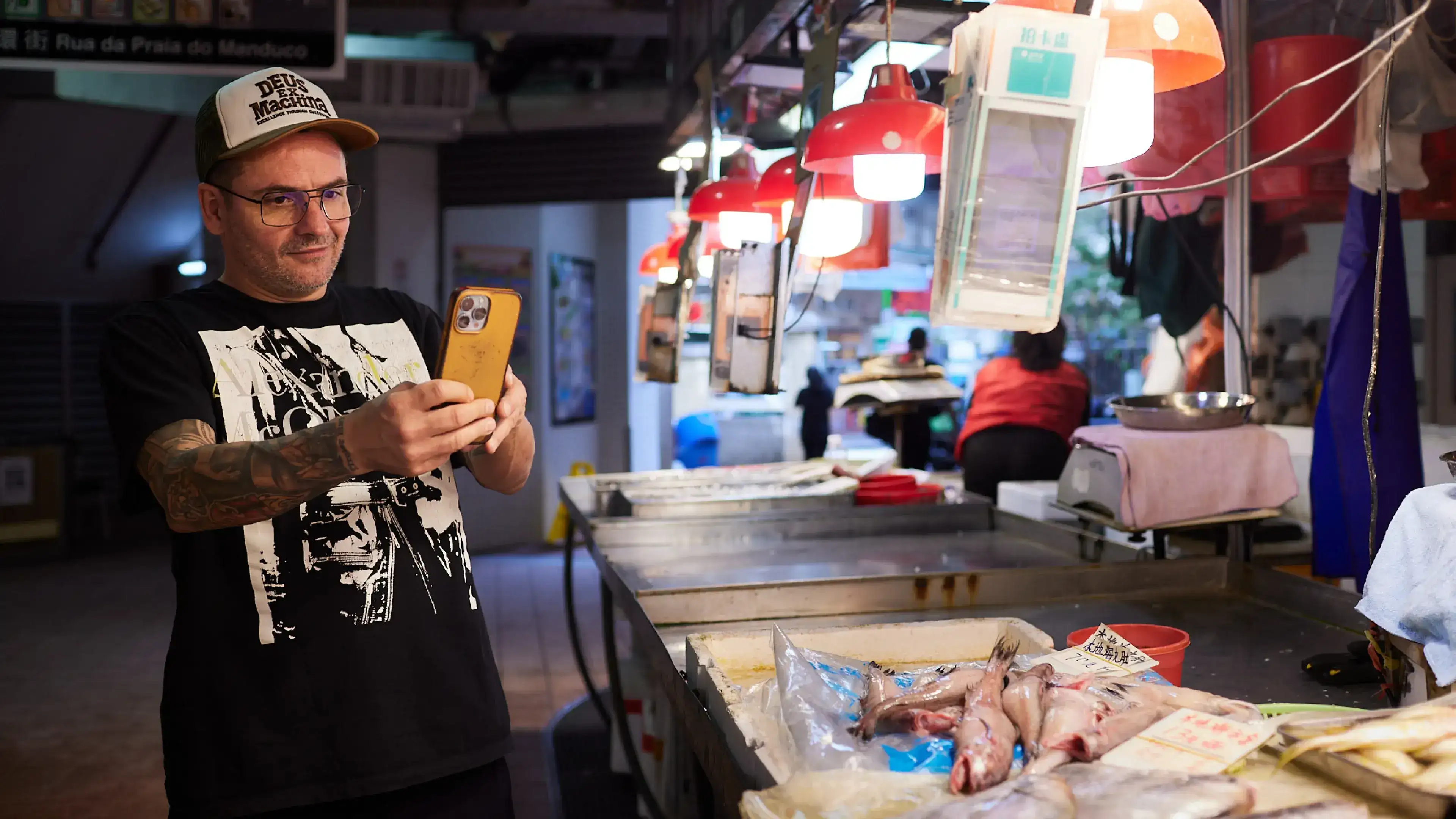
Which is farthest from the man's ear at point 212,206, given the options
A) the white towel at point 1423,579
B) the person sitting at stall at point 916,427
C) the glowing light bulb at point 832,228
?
the person sitting at stall at point 916,427

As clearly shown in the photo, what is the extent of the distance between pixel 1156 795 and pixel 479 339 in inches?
36.8

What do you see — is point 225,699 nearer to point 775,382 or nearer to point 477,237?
point 775,382

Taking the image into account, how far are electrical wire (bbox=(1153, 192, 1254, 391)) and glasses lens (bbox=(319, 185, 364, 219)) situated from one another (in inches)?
62.9

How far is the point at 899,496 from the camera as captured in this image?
369cm

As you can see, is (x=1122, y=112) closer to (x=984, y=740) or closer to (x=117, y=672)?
(x=984, y=740)

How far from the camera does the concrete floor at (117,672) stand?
393 centimetres

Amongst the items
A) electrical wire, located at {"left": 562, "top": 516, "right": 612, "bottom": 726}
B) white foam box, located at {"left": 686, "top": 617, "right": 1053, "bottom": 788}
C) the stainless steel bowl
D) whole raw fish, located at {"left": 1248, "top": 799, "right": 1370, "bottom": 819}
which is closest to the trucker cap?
white foam box, located at {"left": 686, "top": 617, "right": 1053, "bottom": 788}

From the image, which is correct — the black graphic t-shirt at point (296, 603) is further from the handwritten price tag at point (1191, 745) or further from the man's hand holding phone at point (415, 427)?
the handwritten price tag at point (1191, 745)

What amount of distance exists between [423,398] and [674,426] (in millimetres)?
11686

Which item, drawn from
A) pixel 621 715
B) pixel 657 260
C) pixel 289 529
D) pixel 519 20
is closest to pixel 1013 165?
pixel 289 529

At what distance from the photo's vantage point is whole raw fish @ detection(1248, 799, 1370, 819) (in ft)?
3.22

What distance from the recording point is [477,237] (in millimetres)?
8695

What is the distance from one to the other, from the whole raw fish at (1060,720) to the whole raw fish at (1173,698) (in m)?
0.05

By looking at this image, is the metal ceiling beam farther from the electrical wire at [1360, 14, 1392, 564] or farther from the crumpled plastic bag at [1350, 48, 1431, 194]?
the electrical wire at [1360, 14, 1392, 564]
